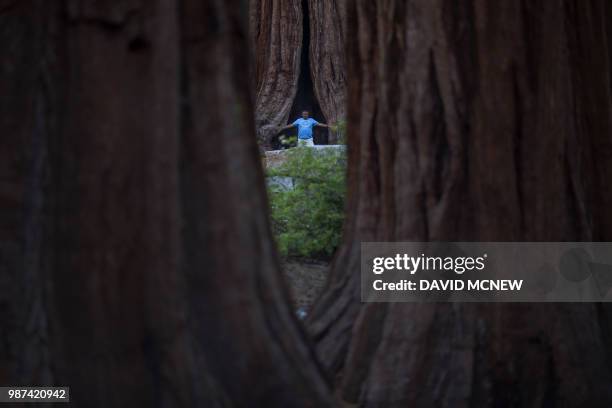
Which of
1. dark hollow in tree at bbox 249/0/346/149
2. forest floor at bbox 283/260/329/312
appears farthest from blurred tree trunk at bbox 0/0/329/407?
dark hollow in tree at bbox 249/0/346/149

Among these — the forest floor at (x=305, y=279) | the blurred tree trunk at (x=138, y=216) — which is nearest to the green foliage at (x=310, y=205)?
the forest floor at (x=305, y=279)

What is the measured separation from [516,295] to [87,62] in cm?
218

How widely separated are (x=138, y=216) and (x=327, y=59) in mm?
15812

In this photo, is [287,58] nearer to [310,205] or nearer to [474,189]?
[310,205]

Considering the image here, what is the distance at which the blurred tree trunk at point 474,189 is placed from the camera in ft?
10.6

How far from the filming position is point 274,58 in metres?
17.8

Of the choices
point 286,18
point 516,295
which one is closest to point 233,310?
point 516,295

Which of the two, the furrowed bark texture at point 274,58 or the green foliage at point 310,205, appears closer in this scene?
the green foliage at point 310,205

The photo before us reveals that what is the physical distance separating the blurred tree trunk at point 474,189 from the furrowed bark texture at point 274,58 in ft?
46.1

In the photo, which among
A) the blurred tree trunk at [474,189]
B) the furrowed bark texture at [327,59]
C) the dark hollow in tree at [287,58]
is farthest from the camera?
the dark hollow in tree at [287,58]

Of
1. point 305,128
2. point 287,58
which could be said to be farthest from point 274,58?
point 305,128

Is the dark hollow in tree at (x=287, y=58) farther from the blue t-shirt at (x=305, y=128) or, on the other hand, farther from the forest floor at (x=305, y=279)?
the forest floor at (x=305, y=279)

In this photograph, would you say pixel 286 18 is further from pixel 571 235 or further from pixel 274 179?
pixel 571 235

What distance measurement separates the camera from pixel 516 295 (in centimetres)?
328
